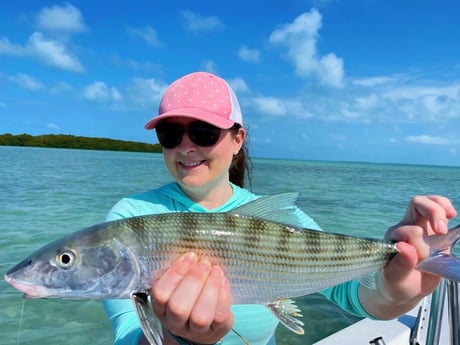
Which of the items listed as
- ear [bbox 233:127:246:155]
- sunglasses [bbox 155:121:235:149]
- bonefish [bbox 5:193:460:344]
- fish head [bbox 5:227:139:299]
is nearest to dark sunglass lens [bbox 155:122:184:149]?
sunglasses [bbox 155:121:235:149]

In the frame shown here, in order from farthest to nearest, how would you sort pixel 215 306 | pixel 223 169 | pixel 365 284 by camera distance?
pixel 223 169, pixel 365 284, pixel 215 306

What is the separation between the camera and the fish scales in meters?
2.10

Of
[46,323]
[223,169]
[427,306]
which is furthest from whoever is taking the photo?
[46,323]

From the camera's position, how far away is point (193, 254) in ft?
6.67

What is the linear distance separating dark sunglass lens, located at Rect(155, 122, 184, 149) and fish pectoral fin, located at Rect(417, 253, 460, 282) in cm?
166

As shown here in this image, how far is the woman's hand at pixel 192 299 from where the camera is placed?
1.85 meters

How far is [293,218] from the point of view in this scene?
7.84ft

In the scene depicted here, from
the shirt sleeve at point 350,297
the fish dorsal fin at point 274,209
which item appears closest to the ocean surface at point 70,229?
the shirt sleeve at point 350,297

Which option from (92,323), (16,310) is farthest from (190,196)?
(16,310)

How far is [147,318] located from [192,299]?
0.25 metres

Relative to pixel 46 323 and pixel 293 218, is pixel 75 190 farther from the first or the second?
pixel 293 218

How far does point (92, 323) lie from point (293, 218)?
5480 millimetres

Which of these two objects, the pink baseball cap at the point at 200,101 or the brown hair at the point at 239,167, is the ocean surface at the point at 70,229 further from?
the pink baseball cap at the point at 200,101

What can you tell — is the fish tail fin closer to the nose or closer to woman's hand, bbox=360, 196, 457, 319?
woman's hand, bbox=360, 196, 457, 319
